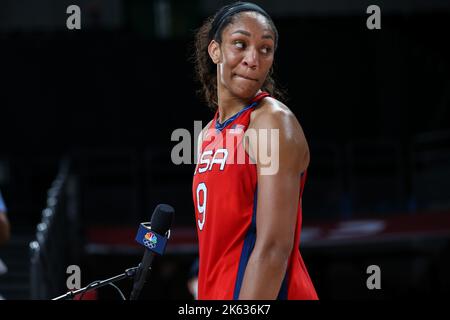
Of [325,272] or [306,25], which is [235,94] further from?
[306,25]

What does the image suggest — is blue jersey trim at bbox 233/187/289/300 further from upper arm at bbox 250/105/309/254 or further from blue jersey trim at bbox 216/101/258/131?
blue jersey trim at bbox 216/101/258/131

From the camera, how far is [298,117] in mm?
12352

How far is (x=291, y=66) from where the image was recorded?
12617 millimetres

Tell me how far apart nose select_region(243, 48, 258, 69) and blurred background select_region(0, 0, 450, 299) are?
27.5ft

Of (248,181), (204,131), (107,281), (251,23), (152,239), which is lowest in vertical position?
(107,281)

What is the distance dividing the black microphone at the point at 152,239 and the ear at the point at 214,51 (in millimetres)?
529

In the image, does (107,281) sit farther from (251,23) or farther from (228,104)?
(251,23)

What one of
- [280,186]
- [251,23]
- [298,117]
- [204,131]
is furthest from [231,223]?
[298,117]

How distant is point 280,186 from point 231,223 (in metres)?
0.24

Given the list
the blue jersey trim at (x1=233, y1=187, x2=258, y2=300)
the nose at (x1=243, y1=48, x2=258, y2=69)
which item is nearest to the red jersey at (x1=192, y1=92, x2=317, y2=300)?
the blue jersey trim at (x1=233, y1=187, x2=258, y2=300)

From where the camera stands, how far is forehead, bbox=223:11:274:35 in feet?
8.91

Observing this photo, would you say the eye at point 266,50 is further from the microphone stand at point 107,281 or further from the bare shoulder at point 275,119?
the microphone stand at point 107,281

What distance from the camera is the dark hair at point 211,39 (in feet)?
9.12

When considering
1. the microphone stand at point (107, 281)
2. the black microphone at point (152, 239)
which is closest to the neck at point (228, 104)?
the black microphone at point (152, 239)
